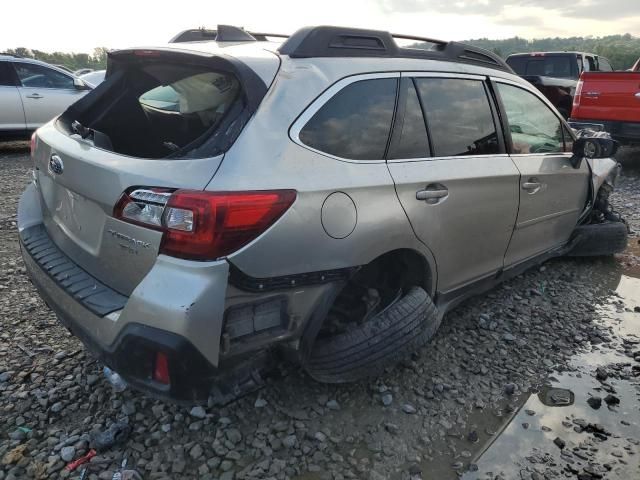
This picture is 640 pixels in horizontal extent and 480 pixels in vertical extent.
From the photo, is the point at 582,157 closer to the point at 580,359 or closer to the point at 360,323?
the point at 580,359

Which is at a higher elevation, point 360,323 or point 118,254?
point 118,254

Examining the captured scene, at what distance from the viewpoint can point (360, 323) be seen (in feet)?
8.61

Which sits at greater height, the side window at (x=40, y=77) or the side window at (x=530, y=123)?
the side window at (x=530, y=123)

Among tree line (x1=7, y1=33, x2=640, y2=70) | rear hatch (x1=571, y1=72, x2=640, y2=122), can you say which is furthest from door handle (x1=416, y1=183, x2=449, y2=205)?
tree line (x1=7, y1=33, x2=640, y2=70)

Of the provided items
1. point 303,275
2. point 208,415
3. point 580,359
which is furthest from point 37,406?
point 580,359

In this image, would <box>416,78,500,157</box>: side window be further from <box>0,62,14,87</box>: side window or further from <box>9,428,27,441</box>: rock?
<box>0,62,14,87</box>: side window

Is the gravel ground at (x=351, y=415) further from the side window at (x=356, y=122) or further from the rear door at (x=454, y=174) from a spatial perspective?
the side window at (x=356, y=122)

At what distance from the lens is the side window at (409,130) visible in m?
2.52

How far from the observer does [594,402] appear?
8.87ft

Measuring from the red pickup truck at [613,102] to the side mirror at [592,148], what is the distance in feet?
12.4

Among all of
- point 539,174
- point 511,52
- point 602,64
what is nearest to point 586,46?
point 511,52

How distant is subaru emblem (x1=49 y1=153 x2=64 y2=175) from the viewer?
2375mm

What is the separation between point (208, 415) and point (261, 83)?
62.3 inches

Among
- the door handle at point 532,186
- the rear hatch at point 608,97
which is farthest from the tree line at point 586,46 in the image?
the door handle at point 532,186
